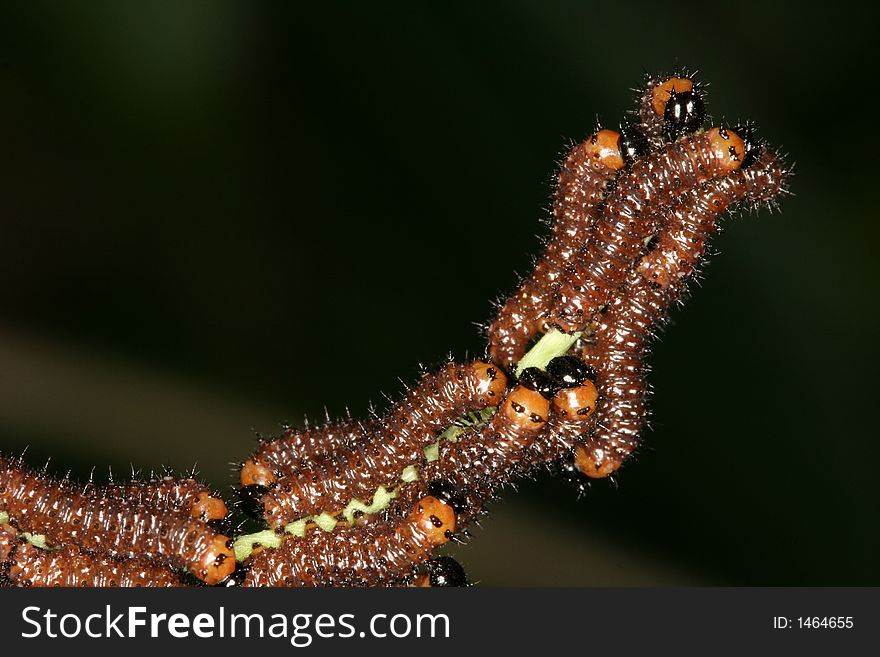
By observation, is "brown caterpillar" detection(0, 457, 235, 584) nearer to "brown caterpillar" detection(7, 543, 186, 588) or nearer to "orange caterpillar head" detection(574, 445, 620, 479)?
"brown caterpillar" detection(7, 543, 186, 588)

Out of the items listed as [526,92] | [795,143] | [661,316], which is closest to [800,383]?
[795,143]

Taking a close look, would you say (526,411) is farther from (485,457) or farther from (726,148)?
(726,148)

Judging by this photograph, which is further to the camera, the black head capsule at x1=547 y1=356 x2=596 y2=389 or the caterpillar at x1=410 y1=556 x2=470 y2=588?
the caterpillar at x1=410 y1=556 x2=470 y2=588

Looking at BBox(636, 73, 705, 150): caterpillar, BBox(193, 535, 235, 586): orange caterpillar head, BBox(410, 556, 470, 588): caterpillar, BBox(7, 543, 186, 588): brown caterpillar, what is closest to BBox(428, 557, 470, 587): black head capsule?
BBox(410, 556, 470, 588): caterpillar

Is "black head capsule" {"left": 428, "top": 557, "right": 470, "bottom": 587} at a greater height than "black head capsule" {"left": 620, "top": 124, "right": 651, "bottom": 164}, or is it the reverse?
"black head capsule" {"left": 620, "top": 124, "right": 651, "bottom": 164}

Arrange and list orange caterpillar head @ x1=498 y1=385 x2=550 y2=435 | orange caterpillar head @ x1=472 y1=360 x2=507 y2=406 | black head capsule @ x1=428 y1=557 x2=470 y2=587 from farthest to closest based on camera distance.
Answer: black head capsule @ x1=428 y1=557 x2=470 y2=587 < orange caterpillar head @ x1=472 y1=360 x2=507 y2=406 < orange caterpillar head @ x1=498 y1=385 x2=550 y2=435

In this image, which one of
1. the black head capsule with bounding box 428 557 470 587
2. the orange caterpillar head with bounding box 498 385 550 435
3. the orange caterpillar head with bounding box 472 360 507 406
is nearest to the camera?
the orange caterpillar head with bounding box 498 385 550 435

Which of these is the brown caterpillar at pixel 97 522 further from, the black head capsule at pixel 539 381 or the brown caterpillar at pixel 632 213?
the brown caterpillar at pixel 632 213

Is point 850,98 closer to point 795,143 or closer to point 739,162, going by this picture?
point 795,143
